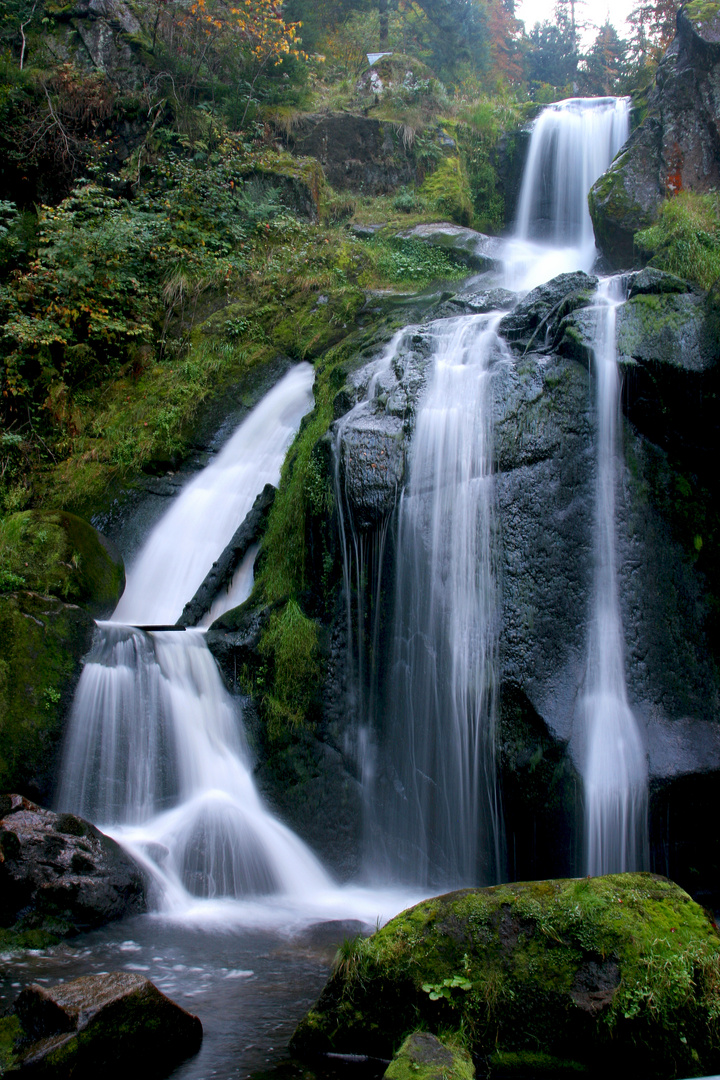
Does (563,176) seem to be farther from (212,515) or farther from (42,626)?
(42,626)

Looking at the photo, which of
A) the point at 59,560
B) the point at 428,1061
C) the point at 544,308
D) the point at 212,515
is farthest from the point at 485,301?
the point at 428,1061

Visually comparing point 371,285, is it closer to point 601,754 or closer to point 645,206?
point 645,206

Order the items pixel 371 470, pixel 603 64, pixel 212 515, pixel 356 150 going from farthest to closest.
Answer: pixel 603 64
pixel 356 150
pixel 212 515
pixel 371 470

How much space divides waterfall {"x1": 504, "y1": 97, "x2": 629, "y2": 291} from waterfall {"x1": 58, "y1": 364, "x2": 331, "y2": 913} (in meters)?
9.14

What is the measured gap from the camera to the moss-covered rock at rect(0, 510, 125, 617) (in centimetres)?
674

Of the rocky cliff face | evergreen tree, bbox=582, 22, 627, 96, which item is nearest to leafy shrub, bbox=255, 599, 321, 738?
the rocky cliff face

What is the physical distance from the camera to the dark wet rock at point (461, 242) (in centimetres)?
1209

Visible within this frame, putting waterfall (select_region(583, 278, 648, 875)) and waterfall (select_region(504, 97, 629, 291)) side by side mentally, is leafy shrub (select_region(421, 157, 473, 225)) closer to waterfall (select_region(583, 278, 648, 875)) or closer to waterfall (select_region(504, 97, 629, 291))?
waterfall (select_region(504, 97, 629, 291))

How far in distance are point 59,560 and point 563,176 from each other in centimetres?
1217

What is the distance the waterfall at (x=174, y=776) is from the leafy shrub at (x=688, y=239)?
630cm

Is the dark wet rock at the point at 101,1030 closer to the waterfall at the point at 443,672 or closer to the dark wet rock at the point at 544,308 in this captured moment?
the waterfall at the point at 443,672

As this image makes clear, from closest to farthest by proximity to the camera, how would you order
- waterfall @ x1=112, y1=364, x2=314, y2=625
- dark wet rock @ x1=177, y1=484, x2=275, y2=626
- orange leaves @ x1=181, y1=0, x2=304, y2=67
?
1. dark wet rock @ x1=177, y1=484, x2=275, y2=626
2. waterfall @ x1=112, y1=364, x2=314, y2=625
3. orange leaves @ x1=181, y1=0, x2=304, y2=67

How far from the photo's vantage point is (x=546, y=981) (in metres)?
2.99

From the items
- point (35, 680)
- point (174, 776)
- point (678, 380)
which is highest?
point (678, 380)
